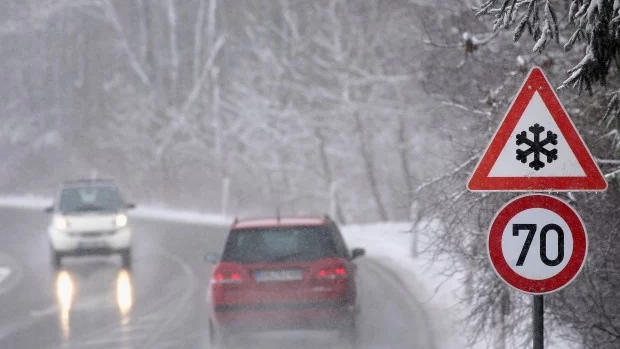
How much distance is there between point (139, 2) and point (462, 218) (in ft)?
146

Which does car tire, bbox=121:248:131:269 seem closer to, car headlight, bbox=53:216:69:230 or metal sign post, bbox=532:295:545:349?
car headlight, bbox=53:216:69:230

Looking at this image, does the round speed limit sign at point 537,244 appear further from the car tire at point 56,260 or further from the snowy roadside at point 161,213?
the snowy roadside at point 161,213

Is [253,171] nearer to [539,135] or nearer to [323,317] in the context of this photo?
[323,317]

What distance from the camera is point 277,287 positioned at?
42.5 feet

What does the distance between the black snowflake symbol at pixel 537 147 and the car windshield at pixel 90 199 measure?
18.4 meters

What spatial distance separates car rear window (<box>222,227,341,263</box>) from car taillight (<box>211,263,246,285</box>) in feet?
0.39

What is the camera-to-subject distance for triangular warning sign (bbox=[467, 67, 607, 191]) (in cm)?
683

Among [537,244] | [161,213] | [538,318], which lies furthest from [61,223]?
[161,213]

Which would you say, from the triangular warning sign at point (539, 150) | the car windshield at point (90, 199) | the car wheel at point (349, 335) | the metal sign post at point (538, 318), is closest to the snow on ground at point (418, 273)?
the car wheel at point (349, 335)

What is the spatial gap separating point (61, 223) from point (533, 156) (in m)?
18.5

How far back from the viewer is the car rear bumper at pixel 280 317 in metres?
12.9

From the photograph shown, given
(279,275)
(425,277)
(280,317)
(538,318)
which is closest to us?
(538,318)

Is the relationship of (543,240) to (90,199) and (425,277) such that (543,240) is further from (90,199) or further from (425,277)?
(90,199)

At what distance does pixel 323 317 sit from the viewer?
12945mm
